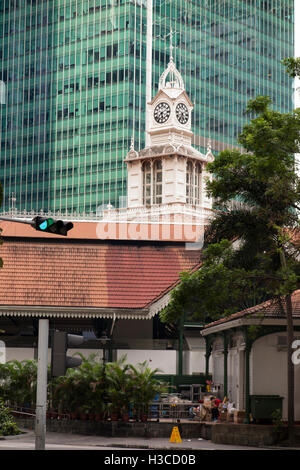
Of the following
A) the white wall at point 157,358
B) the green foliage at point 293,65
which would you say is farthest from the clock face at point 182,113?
the green foliage at point 293,65

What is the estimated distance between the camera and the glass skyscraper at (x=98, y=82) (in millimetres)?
133875

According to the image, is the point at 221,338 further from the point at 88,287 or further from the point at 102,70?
the point at 102,70

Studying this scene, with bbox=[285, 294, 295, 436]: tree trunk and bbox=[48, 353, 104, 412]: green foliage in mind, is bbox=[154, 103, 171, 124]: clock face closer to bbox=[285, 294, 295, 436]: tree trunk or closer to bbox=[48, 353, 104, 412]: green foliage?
bbox=[48, 353, 104, 412]: green foliage

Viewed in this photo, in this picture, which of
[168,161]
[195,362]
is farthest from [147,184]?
[195,362]

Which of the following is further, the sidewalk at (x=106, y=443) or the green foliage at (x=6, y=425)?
the green foliage at (x=6, y=425)

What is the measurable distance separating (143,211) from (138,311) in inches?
1689

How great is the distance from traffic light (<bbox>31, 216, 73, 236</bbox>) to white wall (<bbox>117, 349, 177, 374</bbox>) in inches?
970

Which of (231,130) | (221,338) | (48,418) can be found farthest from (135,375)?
(231,130)

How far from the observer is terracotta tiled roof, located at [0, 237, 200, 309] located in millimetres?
41000

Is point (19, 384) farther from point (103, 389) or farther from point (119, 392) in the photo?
point (119, 392)

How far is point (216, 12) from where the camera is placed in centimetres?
14912

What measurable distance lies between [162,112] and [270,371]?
4955 centimetres

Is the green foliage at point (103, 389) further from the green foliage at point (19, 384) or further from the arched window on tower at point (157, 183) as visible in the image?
the arched window on tower at point (157, 183)

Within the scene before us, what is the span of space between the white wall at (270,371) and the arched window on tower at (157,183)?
52120 mm
